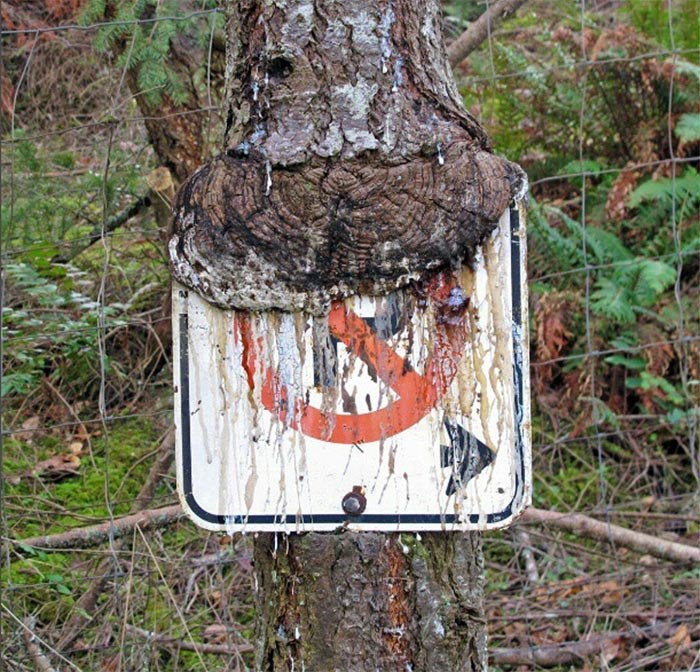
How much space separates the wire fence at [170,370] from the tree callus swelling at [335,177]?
114 cm

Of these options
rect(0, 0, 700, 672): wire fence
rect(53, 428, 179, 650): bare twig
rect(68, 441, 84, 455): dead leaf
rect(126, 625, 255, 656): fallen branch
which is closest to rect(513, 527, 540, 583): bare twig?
rect(0, 0, 700, 672): wire fence

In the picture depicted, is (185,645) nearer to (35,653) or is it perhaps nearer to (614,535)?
(35,653)

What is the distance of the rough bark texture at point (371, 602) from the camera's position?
1.36 metres

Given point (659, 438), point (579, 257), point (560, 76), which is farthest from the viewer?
point (560, 76)

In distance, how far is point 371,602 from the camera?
136cm

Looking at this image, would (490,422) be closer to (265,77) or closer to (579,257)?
(265,77)

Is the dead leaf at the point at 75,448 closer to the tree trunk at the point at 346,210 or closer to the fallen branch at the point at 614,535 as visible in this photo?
the fallen branch at the point at 614,535

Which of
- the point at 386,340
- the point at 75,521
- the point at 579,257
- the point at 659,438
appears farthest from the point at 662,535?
the point at 386,340

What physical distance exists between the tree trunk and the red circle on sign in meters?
0.04

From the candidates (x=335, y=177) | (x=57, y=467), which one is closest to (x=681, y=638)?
(x=335, y=177)

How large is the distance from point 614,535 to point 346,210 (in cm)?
199

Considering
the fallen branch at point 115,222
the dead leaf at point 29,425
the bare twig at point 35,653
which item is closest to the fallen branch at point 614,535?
the bare twig at point 35,653

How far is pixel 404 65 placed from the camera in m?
1.33

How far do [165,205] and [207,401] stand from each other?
6.85ft
